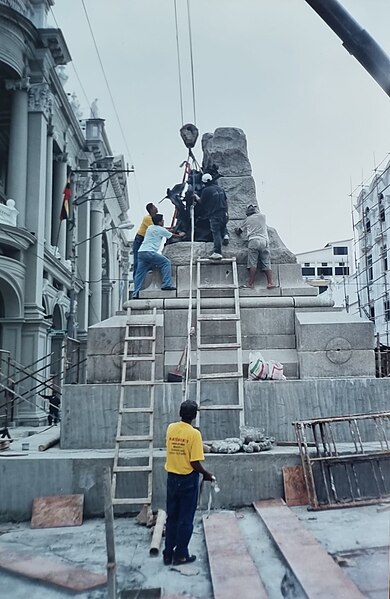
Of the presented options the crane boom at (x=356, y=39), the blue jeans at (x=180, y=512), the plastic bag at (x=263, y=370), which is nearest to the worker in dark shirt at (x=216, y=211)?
the plastic bag at (x=263, y=370)

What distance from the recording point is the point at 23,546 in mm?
5879

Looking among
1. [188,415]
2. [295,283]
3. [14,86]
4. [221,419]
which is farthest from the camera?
[14,86]

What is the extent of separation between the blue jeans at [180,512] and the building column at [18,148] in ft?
60.0

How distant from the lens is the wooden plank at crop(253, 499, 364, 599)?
14.0 ft

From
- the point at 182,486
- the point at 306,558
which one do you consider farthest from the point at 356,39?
the point at 306,558

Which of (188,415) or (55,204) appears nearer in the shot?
(188,415)

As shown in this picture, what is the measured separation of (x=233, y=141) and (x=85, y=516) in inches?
335

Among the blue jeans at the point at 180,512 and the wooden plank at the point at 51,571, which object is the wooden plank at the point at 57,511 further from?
the blue jeans at the point at 180,512


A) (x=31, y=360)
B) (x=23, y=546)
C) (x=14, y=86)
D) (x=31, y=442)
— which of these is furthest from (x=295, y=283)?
(x=14, y=86)

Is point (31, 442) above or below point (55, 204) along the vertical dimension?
below

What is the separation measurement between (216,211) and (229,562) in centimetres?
694

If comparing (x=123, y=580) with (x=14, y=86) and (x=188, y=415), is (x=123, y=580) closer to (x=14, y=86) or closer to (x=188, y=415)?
(x=188, y=415)

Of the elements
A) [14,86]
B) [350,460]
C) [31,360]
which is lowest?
[350,460]

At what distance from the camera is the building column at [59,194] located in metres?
28.2
